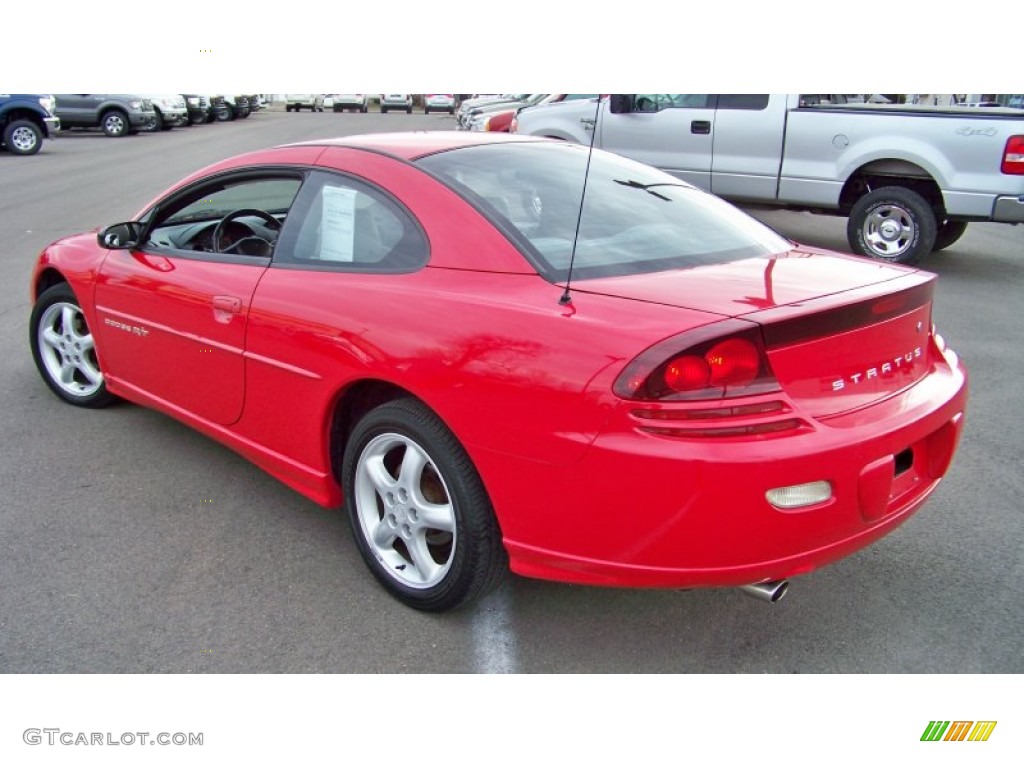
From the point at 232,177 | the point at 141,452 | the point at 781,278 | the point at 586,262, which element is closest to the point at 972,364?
the point at 781,278

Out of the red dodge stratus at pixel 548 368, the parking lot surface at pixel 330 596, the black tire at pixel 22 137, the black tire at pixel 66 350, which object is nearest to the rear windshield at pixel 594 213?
the red dodge stratus at pixel 548 368

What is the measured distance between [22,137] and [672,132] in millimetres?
15370

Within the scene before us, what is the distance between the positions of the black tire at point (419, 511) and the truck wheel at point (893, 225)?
21.6 feet

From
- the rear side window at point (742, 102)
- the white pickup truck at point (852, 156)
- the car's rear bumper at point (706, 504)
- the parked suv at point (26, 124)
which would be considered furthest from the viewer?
the parked suv at point (26, 124)

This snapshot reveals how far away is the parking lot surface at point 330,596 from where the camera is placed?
2607mm

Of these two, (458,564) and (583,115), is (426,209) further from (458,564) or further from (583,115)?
(583,115)

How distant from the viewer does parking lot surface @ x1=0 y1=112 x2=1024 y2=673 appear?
2607 millimetres

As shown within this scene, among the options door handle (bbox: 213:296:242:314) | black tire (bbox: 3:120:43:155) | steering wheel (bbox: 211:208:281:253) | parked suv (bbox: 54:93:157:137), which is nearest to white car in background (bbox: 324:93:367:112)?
steering wheel (bbox: 211:208:281:253)

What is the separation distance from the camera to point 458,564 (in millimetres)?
2605

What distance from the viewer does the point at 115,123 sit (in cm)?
2320

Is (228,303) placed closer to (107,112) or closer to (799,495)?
(799,495)

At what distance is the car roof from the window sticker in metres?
0.22

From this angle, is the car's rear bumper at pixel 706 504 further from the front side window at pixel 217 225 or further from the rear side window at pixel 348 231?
the front side window at pixel 217 225

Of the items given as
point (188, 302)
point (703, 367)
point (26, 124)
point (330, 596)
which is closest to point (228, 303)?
point (188, 302)
